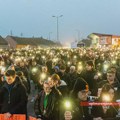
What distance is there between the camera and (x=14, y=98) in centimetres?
836

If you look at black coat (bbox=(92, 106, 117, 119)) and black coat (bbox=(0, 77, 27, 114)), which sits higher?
black coat (bbox=(0, 77, 27, 114))

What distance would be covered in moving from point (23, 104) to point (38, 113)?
0.71 m

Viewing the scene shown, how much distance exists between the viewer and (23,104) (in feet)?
27.8

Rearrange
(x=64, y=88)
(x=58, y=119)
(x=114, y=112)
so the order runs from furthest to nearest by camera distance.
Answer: (x=64, y=88), (x=114, y=112), (x=58, y=119)

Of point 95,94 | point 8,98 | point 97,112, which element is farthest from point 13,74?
point 95,94

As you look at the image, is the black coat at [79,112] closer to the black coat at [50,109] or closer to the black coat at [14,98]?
the black coat at [50,109]

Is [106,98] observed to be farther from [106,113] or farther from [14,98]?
[14,98]

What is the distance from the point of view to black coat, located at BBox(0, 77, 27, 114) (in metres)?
8.37

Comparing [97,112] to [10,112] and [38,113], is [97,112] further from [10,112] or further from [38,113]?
[10,112]

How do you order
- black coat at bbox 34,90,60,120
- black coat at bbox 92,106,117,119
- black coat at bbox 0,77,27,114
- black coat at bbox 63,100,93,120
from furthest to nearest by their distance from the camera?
black coat at bbox 0,77,27,114 → black coat at bbox 92,106,117,119 → black coat at bbox 34,90,60,120 → black coat at bbox 63,100,93,120

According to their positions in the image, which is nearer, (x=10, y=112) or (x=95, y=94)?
(x=10, y=112)

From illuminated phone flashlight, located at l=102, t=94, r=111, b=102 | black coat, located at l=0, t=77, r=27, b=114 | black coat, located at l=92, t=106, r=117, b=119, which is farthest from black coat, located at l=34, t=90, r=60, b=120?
illuminated phone flashlight, located at l=102, t=94, r=111, b=102

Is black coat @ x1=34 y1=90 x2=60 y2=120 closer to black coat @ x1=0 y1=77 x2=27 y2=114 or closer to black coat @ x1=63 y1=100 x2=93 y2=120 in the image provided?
black coat @ x1=63 y1=100 x2=93 y2=120

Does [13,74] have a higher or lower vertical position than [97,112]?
higher
